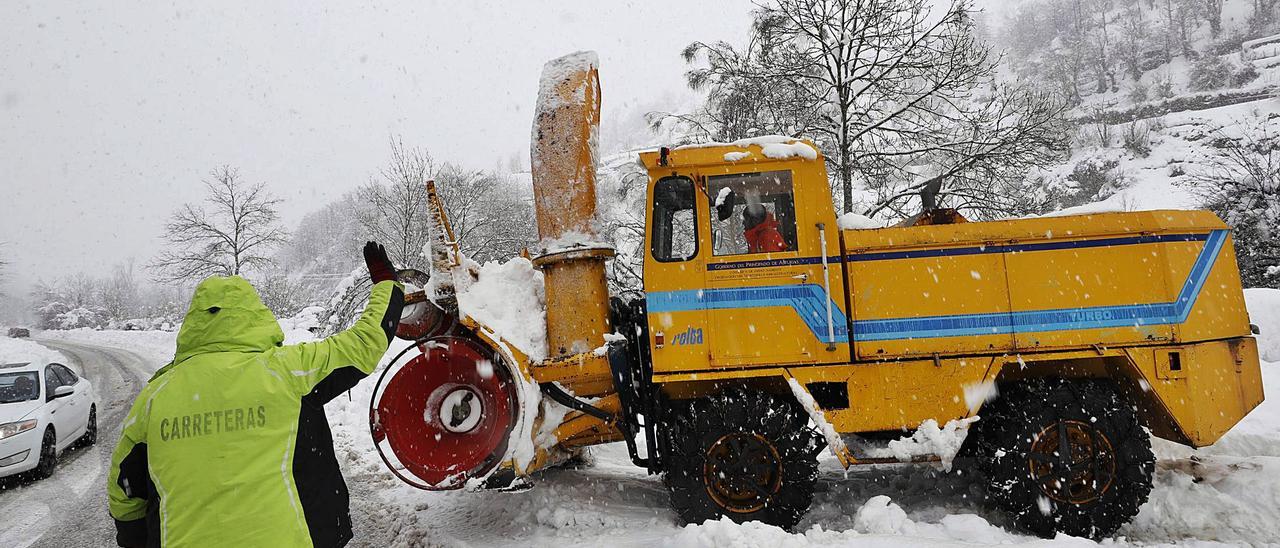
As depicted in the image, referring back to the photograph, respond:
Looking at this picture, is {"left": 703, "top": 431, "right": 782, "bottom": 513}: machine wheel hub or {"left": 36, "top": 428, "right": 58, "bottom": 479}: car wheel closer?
{"left": 703, "top": 431, "right": 782, "bottom": 513}: machine wheel hub

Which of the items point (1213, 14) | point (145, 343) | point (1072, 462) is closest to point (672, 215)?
point (1072, 462)

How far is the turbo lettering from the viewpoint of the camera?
2045 millimetres

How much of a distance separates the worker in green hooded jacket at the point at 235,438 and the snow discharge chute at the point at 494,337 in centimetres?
203

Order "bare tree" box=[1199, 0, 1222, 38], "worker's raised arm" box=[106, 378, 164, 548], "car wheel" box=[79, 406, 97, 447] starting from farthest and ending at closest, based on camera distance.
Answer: "bare tree" box=[1199, 0, 1222, 38] < "car wheel" box=[79, 406, 97, 447] < "worker's raised arm" box=[106, 378, 164, 548]

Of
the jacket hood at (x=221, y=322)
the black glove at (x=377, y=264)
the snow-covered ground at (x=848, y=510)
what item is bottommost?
the snow-covered ground at (x=848, y=510)

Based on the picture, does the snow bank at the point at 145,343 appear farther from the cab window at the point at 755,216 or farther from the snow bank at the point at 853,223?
the snow bank at the point at 853,223

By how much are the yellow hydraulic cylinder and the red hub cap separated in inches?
21.3

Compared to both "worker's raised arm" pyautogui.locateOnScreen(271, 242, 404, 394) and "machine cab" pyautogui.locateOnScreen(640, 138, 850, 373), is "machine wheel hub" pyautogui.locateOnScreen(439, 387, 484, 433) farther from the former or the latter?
"worker's raised arm" pyautogui.locateOnScreen(271, 242, 404, 394)

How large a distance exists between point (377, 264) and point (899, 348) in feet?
11.0

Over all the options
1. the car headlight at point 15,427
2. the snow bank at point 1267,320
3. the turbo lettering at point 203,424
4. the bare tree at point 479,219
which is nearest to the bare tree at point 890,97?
the snow bank at point 1267,320

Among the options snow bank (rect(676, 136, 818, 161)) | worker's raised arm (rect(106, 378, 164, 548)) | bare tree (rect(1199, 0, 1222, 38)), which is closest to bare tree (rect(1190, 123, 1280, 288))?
snow bank (rect(676, 136, 818, 161))

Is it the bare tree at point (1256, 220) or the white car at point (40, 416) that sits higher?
the bare tree at point (1256, 220)

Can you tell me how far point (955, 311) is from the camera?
167 inches

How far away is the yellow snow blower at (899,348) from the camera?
13.8ft
